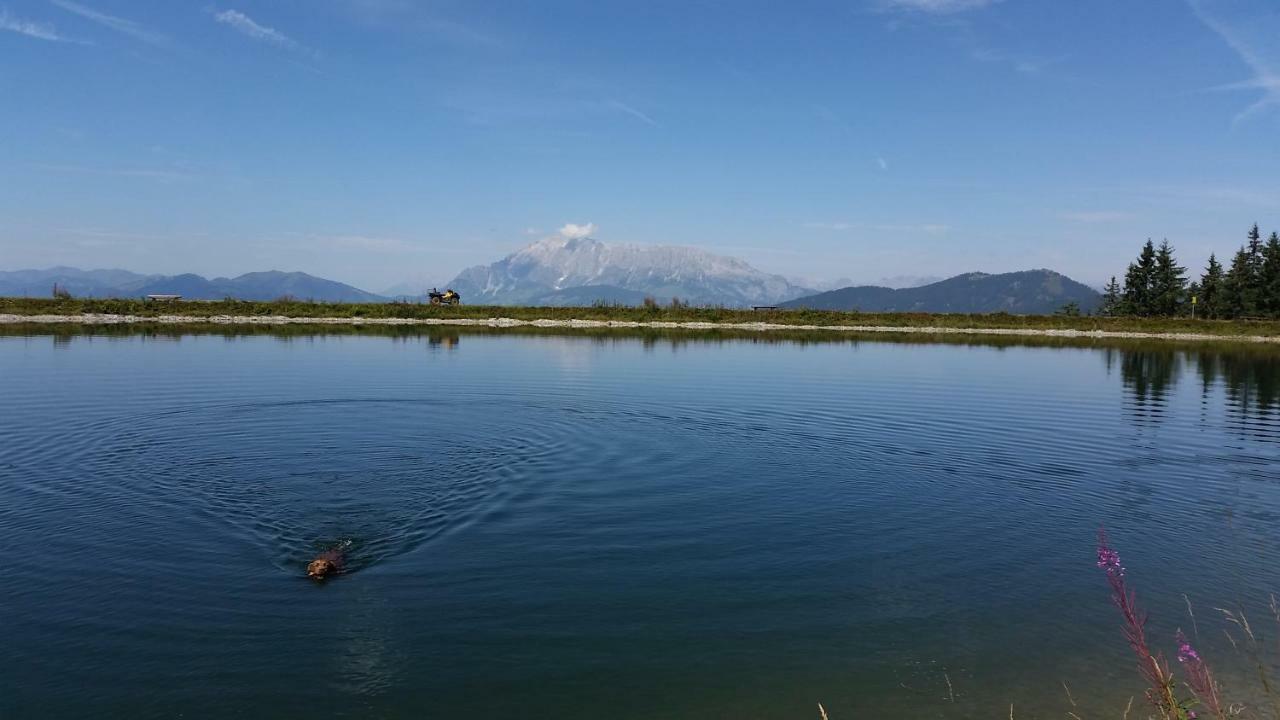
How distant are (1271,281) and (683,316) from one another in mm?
82777

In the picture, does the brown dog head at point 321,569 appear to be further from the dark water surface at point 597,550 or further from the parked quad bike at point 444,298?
the parked quad bike at point 444,298

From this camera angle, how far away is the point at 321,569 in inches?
485

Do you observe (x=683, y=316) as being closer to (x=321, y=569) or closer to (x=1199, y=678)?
(x=321, y=569)

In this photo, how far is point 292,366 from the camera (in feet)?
137

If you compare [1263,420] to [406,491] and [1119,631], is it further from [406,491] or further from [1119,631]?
[406,491]

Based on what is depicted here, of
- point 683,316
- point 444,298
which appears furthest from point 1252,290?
point 444,298

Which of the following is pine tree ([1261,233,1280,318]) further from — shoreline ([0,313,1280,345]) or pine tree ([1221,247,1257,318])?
shoreline ([0,313,1280,345])

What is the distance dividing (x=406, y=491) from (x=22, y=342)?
5109cm

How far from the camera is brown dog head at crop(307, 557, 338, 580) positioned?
12289 mm

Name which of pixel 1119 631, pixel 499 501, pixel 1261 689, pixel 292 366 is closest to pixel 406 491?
pixel 499 501

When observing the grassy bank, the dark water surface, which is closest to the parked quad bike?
the grassy bank

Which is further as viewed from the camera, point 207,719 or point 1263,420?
point 1263,420

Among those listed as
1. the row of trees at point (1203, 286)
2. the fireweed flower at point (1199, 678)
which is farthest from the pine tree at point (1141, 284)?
the fireweed flower at point (1199, 678)

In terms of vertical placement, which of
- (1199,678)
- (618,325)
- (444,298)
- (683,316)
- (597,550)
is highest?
(444,298)
